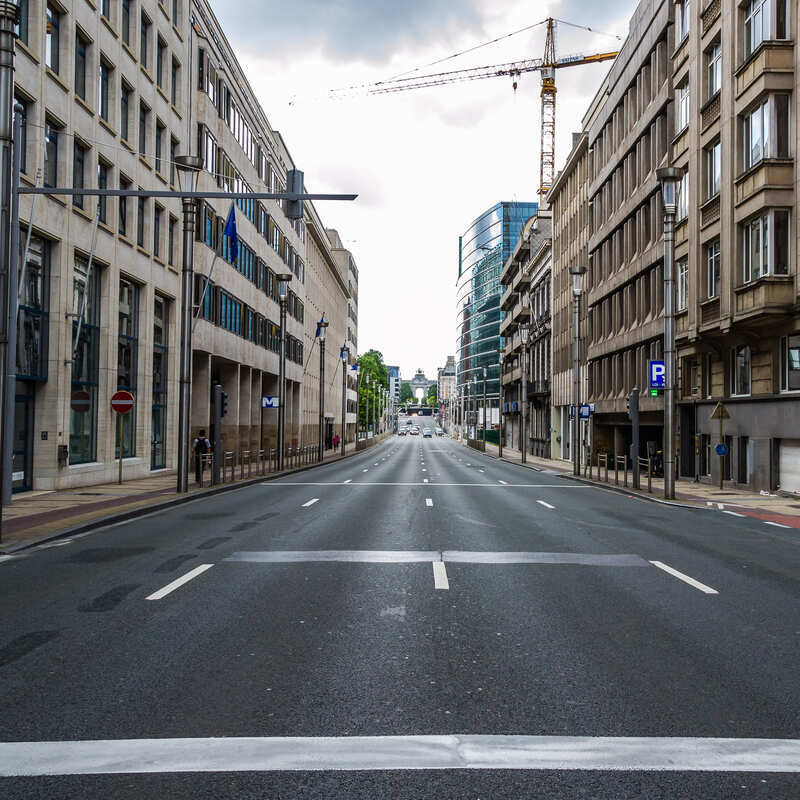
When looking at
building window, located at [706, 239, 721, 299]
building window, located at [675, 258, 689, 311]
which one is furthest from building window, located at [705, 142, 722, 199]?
building window, located at [675, 258, 689, 311]

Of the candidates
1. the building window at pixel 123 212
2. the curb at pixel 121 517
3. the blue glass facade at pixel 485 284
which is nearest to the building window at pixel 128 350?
the building window at pixel 123 212

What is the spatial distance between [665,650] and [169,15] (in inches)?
1354

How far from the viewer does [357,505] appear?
64.0 feet

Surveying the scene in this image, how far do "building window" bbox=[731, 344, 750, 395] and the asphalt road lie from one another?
55.5ft

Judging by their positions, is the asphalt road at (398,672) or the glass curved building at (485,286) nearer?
the asphalt road at (398,672)

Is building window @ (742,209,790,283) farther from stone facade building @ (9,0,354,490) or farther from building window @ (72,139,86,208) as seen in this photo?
building window @ (72,139,86,208)

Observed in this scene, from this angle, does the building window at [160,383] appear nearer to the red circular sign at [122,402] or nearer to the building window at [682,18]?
the red circular sign at [122,402]

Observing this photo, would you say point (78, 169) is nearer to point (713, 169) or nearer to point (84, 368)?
point (84, 368)

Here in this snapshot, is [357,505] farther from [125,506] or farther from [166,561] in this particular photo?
[166,561]

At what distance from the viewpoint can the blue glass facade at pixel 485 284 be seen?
142 meters

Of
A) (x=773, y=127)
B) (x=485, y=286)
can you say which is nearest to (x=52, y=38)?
(x=773, y=127)

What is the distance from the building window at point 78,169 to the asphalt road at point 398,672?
15.9 meters

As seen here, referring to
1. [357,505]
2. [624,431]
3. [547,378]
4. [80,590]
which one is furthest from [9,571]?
[547,378]

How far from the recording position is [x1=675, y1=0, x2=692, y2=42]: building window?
3231 cm
